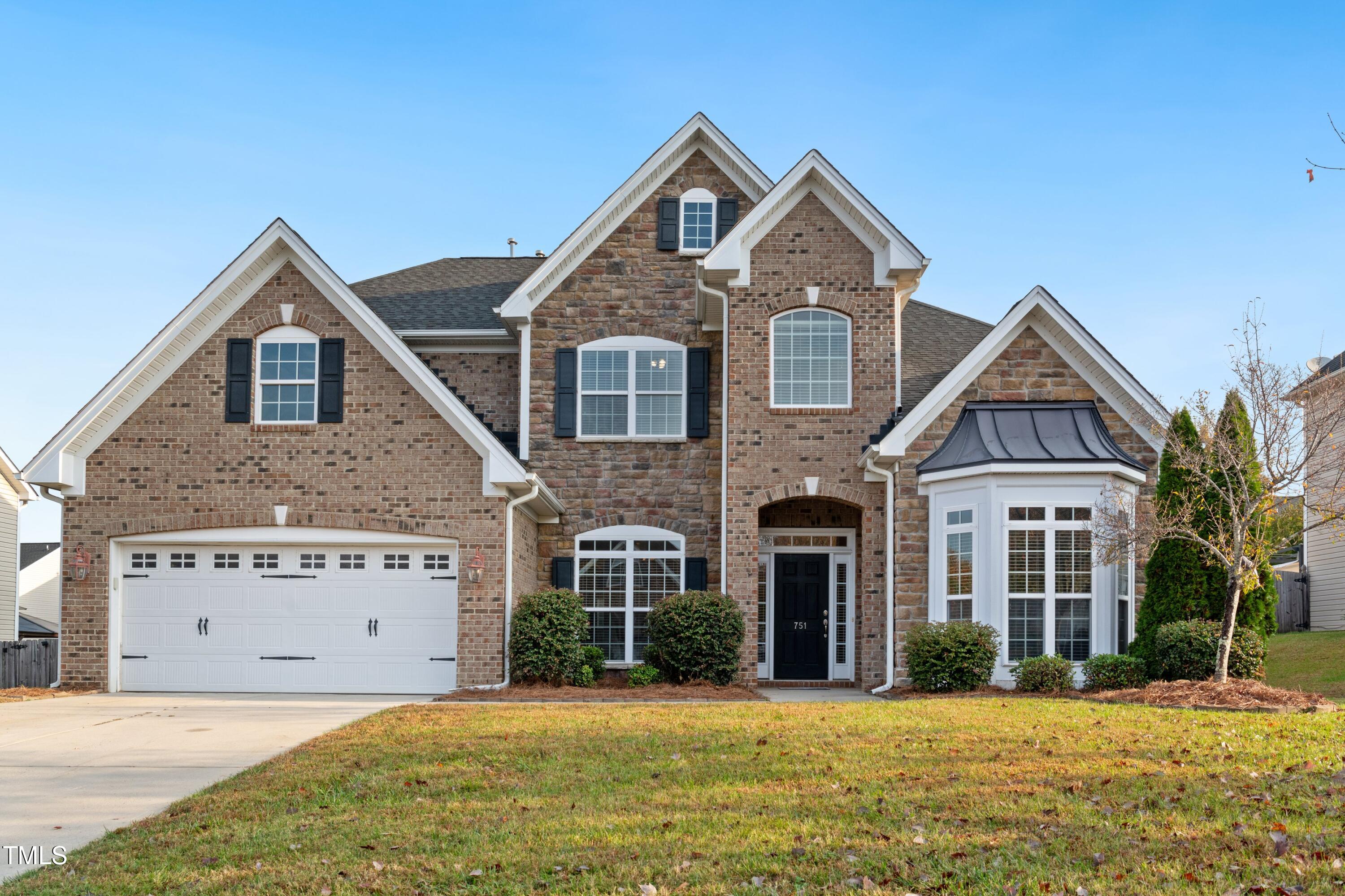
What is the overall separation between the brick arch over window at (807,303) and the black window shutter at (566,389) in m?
3.48

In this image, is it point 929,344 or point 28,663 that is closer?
point 929,344

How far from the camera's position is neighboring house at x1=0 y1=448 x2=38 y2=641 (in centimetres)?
2633

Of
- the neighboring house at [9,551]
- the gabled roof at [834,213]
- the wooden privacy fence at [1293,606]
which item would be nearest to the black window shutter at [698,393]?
the gabled roof at [834,213]

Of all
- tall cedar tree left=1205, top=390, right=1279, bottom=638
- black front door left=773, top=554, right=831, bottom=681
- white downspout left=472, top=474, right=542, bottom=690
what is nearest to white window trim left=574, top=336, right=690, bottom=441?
white downspout left=472, top=474, right=542, bottom=690

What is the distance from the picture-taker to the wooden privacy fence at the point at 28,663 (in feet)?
68.8

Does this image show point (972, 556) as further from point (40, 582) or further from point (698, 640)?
point (40, 582)

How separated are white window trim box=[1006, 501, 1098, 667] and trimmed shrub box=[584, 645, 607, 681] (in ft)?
19.4

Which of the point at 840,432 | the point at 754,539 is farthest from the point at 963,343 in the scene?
the point at 754,539

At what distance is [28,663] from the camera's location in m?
21.8

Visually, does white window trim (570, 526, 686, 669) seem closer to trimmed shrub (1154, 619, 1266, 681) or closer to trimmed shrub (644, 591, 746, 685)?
trimmed shrub (644, 591, 746, 685)

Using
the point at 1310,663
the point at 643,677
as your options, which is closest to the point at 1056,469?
the point at 643,677

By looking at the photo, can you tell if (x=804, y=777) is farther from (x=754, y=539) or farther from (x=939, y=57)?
(x=939, y=57)

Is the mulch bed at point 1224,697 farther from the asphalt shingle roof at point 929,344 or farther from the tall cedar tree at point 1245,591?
the asphalt shingle roof at point 929,344

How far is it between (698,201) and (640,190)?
102 centimetres
